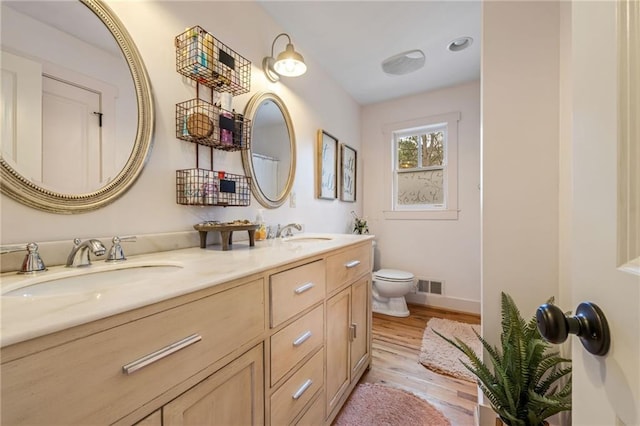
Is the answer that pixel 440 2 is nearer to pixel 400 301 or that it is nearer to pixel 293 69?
pixel 293 69

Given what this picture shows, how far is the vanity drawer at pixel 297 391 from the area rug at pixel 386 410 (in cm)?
40

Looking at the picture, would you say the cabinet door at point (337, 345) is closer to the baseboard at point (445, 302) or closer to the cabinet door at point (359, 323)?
the cabinet door at point (359, 323)

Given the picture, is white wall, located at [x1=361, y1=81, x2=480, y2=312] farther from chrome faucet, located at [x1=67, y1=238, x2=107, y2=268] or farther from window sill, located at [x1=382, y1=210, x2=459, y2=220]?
chrome faucet, located at [x1=67, y1=238, x2=107, y2=268]

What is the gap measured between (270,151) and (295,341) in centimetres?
127

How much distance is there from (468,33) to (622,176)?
224 centimetres

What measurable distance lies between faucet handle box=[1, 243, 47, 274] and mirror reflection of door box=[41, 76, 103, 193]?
8.2 inches

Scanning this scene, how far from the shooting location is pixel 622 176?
13.9 inches

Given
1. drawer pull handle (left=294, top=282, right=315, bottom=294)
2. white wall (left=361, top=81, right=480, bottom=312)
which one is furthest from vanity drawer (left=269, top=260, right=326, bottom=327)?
white wall (left=361, top=81, right=480, bottom=312)

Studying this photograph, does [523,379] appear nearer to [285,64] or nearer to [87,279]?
[87,279]

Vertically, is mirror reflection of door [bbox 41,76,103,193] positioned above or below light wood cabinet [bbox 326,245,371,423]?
above

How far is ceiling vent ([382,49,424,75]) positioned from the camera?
2.26m

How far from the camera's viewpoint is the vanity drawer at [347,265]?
1.31 metres

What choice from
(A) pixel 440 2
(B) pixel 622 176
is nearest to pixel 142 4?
(B) pixel 622 176

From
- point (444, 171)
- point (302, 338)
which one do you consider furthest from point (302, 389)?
point (444, 171)
